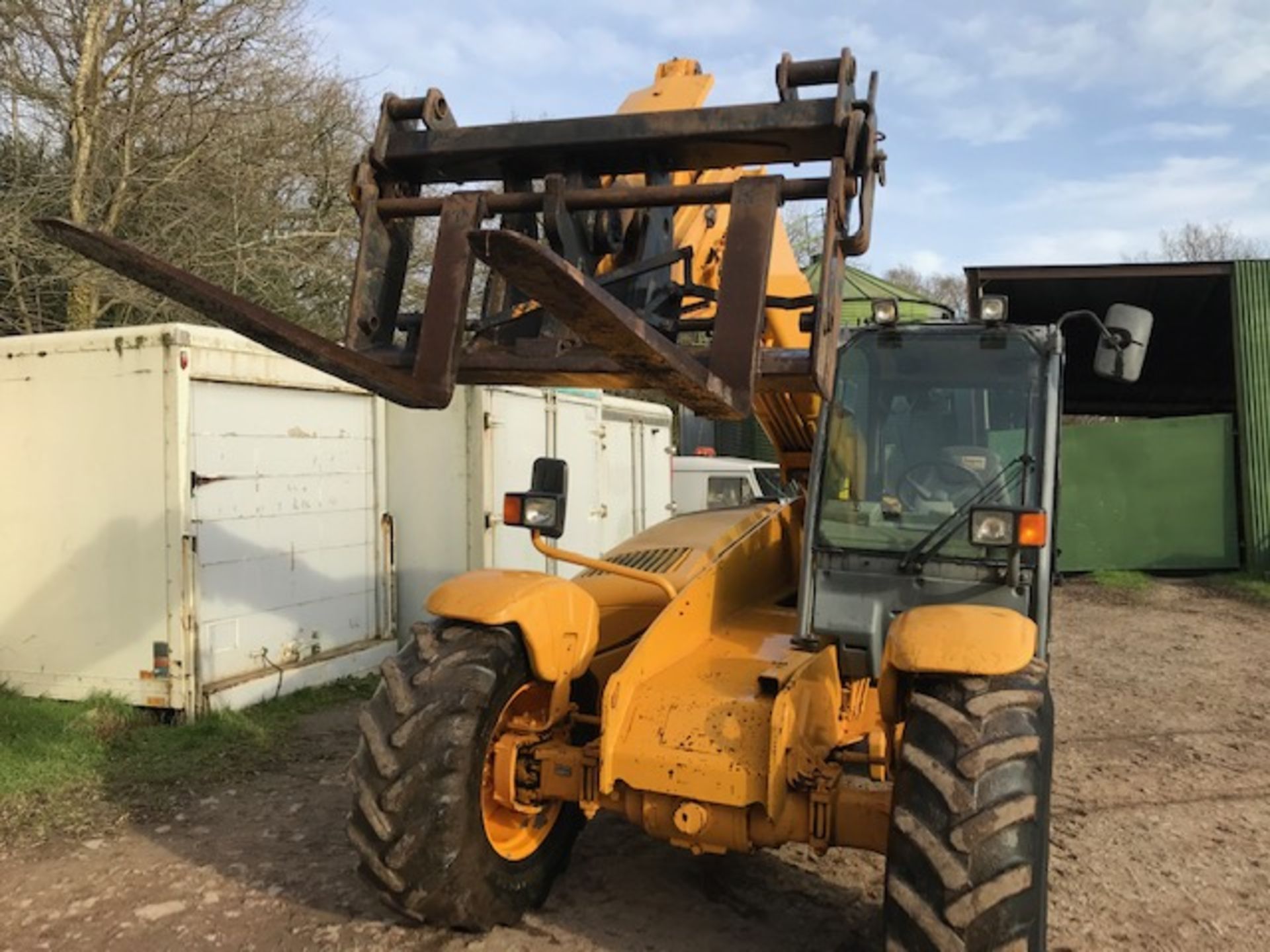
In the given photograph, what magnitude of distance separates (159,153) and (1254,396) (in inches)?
546

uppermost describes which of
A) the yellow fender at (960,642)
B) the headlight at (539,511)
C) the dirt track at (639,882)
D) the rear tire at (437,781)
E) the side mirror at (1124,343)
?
the side mirror at (1124,343)

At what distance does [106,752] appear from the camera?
19.6ft

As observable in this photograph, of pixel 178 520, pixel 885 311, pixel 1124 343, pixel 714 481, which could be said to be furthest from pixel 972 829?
pixel 714 481

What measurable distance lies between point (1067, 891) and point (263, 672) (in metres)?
5.10

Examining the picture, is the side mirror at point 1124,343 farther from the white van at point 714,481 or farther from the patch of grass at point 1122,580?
the patch of grass at point 1122,580

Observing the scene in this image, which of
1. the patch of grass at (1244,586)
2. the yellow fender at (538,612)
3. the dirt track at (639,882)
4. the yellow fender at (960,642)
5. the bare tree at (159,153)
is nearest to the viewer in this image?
the yellow fender at (960,642)

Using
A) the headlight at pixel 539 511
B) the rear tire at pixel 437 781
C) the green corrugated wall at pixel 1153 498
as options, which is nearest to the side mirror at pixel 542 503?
the headlight at pixel 539 511

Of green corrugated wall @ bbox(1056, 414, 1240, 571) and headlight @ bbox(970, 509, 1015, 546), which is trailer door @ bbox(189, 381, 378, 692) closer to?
headlight @ bbox(970, 509, 1015, 546)

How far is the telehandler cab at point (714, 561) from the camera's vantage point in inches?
114

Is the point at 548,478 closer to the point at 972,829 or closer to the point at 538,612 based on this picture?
the point at 538,612

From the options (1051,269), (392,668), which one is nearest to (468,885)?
(392,668)

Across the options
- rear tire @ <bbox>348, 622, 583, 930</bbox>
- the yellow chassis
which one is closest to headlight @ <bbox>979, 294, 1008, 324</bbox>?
the yellow chassis

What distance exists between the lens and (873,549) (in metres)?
4.18

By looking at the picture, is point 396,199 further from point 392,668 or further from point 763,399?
point 763,399
